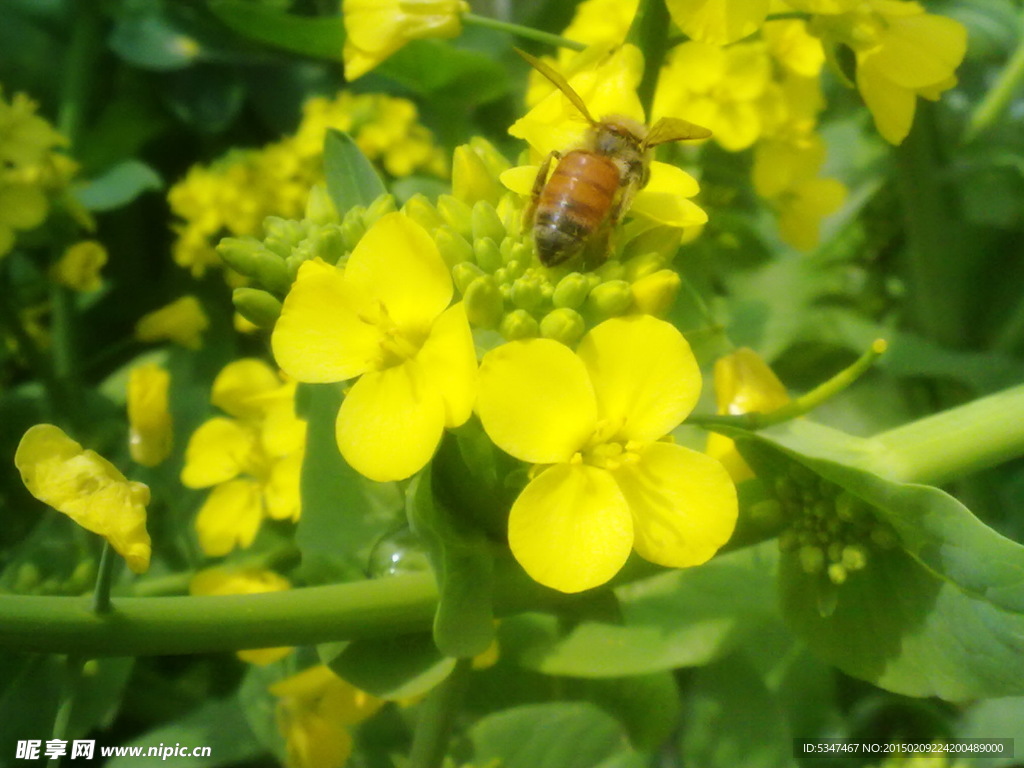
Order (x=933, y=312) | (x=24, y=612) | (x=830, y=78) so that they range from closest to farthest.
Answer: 1. (x=24, y=612)
2. (x=933, y=312)
3. (x=830, y=78)

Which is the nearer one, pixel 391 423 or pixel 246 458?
pixel 391 423

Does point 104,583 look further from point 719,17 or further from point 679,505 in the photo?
point 719,17

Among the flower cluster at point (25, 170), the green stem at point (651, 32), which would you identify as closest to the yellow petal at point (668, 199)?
the green stem at point (651, 32)

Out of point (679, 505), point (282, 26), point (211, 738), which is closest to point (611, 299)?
point (679, 505)

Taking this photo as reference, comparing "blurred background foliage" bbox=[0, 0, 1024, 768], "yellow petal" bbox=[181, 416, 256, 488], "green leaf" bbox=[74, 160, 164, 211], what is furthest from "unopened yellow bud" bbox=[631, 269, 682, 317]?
"green leaf" bbox=[74, 160, 164, 211]

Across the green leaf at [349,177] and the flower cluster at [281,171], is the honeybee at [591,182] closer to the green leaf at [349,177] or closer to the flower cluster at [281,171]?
the green leaf at [349,177]

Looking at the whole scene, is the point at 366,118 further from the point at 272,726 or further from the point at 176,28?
the point at 272,726

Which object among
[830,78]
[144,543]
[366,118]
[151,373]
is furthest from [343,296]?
[830,78]

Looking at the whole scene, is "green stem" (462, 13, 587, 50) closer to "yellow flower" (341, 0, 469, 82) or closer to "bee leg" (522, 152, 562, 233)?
"yellow flower" (341, 0, 469, 82)
